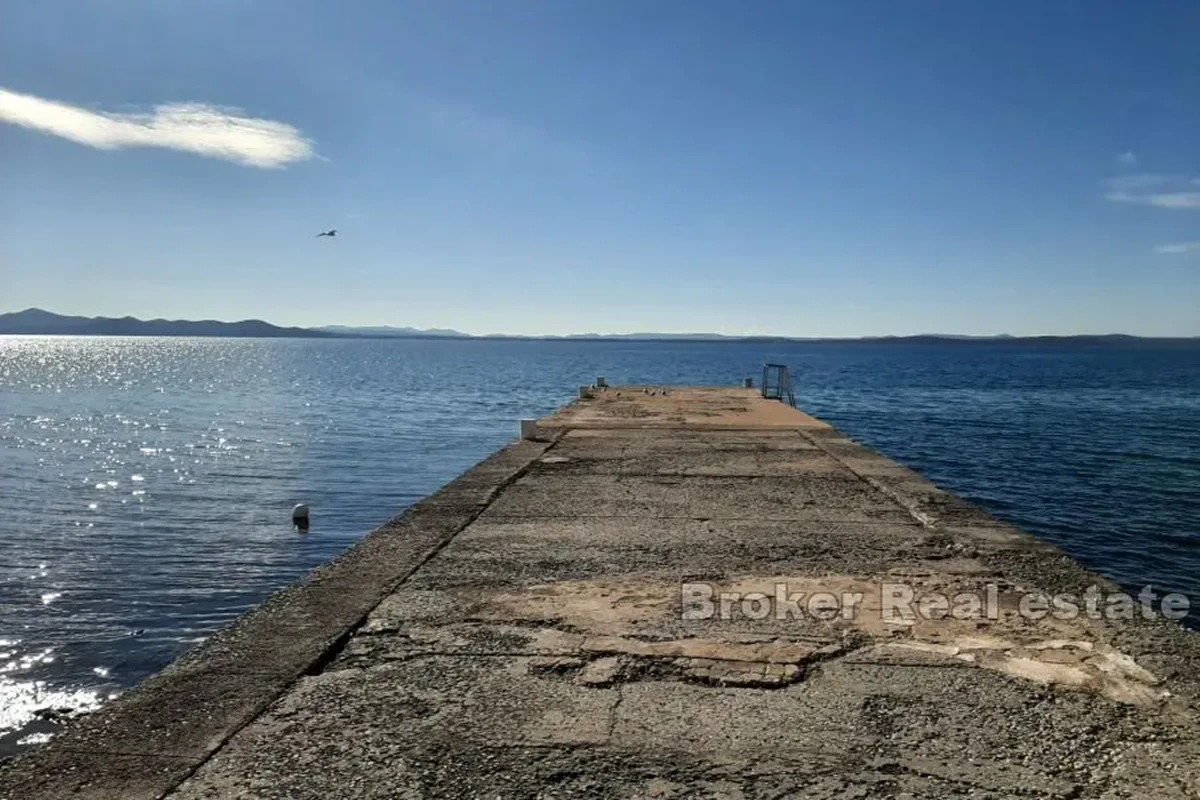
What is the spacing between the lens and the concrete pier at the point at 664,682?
308 centimetres

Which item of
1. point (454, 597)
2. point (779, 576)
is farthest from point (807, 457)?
point (454, 597)

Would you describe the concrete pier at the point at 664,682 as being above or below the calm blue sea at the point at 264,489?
above

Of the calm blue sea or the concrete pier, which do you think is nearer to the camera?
the concrete pier

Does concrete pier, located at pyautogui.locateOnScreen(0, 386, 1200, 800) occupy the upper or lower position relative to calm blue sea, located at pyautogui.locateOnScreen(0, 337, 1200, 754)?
upper

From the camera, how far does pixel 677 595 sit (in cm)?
511

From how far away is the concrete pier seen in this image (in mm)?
3078

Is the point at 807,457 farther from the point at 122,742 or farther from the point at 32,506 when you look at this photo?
the point at 32,506

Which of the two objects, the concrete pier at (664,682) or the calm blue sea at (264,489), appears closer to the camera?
the concrete pier at (664,682)

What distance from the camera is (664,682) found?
152 inches

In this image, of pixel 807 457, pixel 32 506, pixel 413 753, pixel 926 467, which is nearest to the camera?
pixel 413 753

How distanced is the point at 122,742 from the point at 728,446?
9.76 m

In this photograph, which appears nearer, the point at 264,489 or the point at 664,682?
the point at 664,682

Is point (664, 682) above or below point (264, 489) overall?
above

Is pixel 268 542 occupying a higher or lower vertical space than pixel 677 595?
lower
